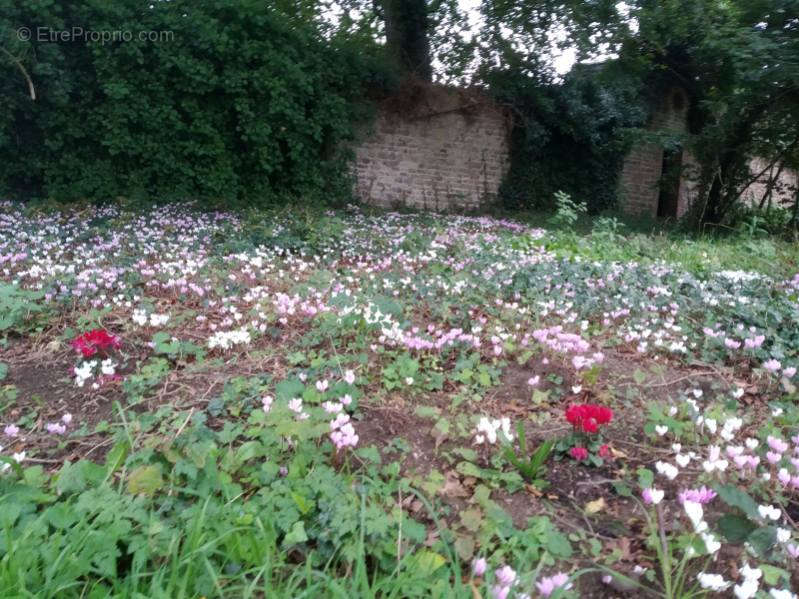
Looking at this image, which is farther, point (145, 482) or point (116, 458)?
point (116, 458)

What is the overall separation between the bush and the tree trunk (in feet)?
8.53

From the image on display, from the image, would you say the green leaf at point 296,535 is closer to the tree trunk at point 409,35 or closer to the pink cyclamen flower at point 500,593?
the pink cyclamen flower at point 500,593

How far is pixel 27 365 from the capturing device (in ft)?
9.82

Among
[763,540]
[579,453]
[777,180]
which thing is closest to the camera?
[763,540]

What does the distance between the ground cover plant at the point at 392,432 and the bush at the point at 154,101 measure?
16.7 feet

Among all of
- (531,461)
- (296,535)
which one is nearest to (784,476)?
(531,461)

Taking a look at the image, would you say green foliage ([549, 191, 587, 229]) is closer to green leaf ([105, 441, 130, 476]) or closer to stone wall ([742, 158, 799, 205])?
stone wall ([742, 158, 799, 205])

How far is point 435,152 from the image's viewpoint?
43.7 feet

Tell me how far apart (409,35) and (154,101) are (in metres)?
6.00

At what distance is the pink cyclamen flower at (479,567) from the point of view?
155cm

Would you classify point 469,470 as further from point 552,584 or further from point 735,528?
point 735,528

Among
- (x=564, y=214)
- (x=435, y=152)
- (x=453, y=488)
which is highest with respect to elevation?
(x=435, y=152)

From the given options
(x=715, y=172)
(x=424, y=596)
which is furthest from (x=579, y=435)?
(x=715, y=172)

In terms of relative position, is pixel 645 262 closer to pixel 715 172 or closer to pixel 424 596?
pixel 424 596
